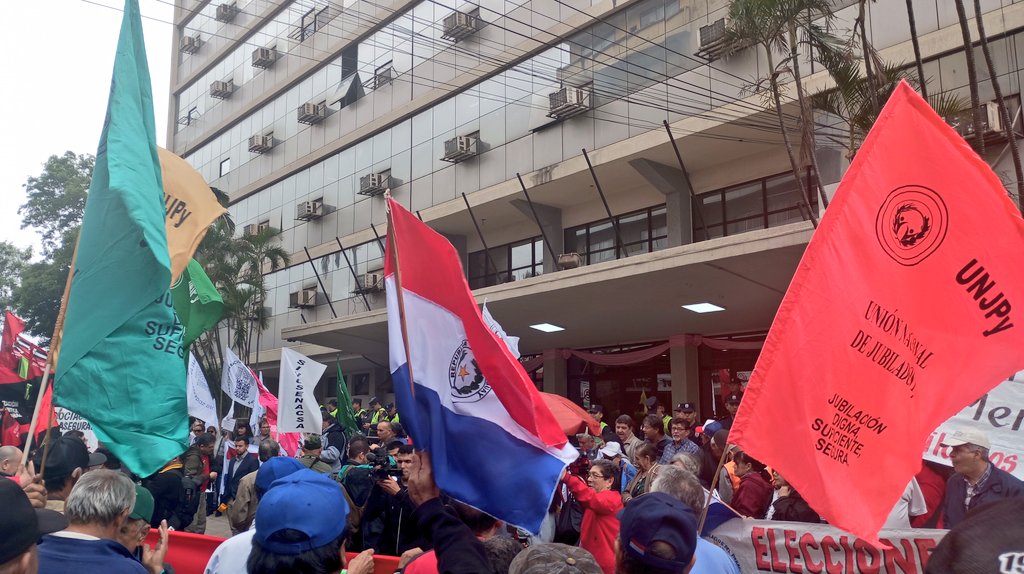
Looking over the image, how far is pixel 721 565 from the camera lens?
11.5ft

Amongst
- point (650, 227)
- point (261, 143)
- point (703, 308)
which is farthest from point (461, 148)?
point (261, 143)

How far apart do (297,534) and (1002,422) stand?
514 cm

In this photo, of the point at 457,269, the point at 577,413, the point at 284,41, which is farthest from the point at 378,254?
the point at 457,269

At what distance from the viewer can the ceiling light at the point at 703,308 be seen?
1659cm

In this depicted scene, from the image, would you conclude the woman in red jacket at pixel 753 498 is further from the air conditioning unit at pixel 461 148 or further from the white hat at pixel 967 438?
the air conditioning unit at pixel 461 148

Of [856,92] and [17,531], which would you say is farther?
[856,92]

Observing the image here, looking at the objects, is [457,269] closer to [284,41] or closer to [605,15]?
[605,15]

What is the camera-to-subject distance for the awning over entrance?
13508mm

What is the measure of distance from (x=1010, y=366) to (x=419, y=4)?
23.9 m

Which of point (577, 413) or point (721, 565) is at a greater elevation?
point (577, 413)

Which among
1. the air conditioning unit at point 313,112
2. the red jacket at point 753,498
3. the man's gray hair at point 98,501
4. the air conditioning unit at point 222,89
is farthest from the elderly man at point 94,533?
the air conditioning unit at point 222,89

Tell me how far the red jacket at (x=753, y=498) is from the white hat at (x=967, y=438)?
1.26 metres

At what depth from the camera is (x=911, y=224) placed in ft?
12.9

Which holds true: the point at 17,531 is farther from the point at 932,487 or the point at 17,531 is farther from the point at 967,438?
the point at 932,487
